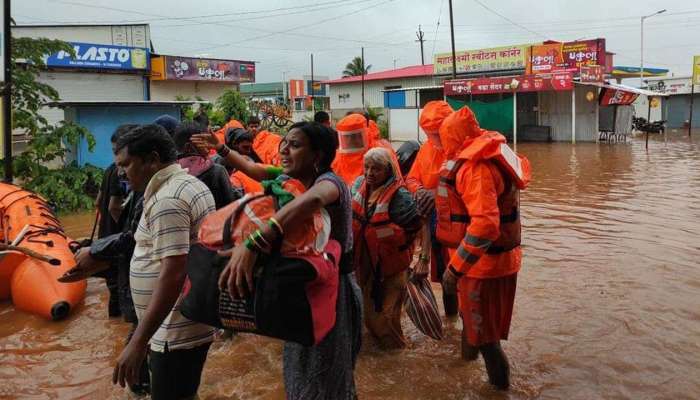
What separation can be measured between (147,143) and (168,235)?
416 millimetres

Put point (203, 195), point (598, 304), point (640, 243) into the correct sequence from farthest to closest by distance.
A: 1. point (640, 243)
2. point (598, 304)
3. point (203, 195)

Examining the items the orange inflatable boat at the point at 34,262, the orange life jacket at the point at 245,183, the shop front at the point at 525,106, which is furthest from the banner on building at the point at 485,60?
the orange inflatable boat at the point at 34,262

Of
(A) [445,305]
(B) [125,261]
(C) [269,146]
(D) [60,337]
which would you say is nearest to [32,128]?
(C) [269,146]

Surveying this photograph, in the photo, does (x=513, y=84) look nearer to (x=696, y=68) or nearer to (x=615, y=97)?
(x=615, y=97)

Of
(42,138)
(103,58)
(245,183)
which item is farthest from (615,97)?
(245,183)

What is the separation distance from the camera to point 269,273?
1.78 metres

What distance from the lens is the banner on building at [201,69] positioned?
25.6m

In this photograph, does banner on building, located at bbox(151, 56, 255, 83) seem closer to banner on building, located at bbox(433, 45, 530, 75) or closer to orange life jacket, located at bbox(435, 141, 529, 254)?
banner on building, located at bbox(433, 45, 530, 75)

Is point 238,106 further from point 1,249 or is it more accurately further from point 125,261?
point 125,261

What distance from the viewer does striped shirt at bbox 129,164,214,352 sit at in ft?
7.50

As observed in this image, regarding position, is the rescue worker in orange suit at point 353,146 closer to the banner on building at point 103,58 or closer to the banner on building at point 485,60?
the banner on building at point 103,58

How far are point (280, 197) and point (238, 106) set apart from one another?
15734 millimetres

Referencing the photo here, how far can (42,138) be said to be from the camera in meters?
9.73

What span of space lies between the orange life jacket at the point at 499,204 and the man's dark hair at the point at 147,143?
1548 millimetres
